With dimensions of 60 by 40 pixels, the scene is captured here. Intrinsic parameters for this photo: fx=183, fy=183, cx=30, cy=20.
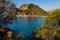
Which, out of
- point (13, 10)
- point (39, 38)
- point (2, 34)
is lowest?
point (39, 38)

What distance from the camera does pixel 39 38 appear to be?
835 inches

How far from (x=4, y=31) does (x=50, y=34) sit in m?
6.45

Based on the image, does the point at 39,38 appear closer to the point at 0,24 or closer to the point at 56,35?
the point at 56,35

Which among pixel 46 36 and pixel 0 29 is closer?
pixel 0 29

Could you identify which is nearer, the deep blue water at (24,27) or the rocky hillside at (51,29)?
the rocky hillside at (51,29)

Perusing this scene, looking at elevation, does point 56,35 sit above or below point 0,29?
below

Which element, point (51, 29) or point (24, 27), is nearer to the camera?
point (51, 29)

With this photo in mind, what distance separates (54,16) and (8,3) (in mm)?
7307

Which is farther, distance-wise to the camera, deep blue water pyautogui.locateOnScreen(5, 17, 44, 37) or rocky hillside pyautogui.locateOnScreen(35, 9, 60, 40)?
deep blue water pyautogui.locateOnScreen(5, 17, 44, 37)

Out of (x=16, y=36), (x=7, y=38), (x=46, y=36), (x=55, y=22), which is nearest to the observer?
(x=7, y=38)

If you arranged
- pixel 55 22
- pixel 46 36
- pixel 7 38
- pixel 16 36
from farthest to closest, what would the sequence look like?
pixel 55 22
pixel 46 36
pixel 16 36
pixel 7 38

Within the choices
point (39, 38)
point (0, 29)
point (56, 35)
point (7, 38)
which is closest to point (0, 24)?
point (0, 29)

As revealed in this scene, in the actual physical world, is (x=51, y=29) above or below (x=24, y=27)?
above

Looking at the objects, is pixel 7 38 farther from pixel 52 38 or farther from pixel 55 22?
pixel 55 22
